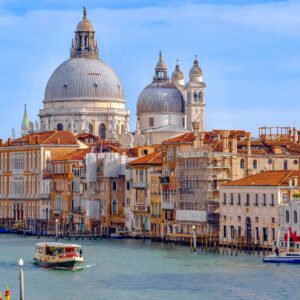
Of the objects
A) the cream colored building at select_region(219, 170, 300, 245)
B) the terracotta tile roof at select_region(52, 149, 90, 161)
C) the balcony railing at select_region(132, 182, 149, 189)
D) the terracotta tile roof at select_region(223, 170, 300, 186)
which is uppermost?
the terracotta tile roof at select_region(52, 149, 90, 161)

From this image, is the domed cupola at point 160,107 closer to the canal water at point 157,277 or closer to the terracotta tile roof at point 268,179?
the terracotta tile roof at point 268,179

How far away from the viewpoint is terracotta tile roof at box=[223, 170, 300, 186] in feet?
192

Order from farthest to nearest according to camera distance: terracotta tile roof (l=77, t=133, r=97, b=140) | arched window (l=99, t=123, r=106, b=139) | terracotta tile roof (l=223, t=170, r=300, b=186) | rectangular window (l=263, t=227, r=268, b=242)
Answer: arched window (l=99, t=123, r=106, b=139) → terracotta tile roof (l=77, t=133, r=97, b=140) → rectangular window (l=263, t=227, r=268, b=242) → terracotta tile roof (l=223, t=170, r=300, b=186)

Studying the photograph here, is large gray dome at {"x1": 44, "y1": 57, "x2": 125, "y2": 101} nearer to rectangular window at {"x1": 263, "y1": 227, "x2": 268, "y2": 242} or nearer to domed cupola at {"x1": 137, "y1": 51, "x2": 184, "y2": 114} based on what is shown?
domed cupola at {"x1": 137, "y1": 51, "x2": 184, "y2": 114}

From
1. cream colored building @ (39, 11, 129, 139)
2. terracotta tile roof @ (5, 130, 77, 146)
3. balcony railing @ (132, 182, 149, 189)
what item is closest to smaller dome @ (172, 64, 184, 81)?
cream colored building @ (39, 11, 129, 139)

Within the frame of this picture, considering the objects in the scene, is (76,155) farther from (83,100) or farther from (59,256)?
(59,256)

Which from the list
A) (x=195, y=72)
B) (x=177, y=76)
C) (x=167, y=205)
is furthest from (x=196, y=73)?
(x=167, y=205)

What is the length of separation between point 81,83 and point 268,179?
129 feet

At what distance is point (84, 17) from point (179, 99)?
10.9 meters

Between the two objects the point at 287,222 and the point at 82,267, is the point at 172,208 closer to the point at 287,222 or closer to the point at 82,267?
the point at 287,222

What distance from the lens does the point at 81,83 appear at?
97.5 m

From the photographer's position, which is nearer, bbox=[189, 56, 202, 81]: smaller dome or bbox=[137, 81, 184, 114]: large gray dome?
bbox=[137, 81, 184, 114]: large gray dome

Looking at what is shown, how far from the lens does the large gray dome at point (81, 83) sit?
97.4 metres

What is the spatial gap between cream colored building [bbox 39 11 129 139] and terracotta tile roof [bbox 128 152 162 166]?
22.0 meters
